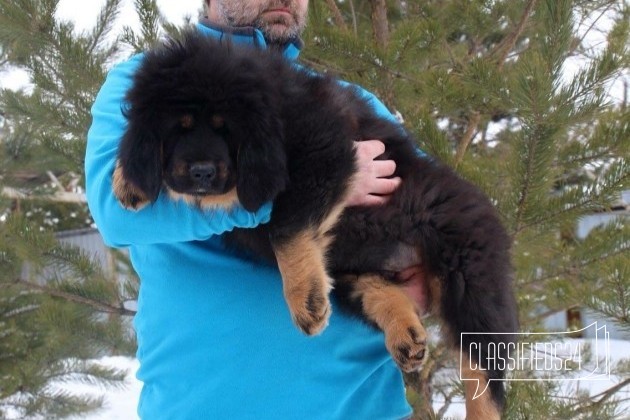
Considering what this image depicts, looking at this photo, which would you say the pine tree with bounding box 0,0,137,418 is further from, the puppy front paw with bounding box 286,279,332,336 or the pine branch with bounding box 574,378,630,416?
the pine branch with bounding box 574,378,630,416

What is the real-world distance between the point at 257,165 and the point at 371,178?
43cm

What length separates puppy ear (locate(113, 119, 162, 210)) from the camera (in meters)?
1.84

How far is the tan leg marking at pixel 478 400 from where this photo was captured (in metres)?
2.26

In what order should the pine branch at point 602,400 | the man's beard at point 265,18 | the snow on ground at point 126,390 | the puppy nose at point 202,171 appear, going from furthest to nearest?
1. the snow on ground at point 126,390
2. the pine branch at point 602,400
3. the man's beard at point 265,18
4. the puppy nose at point 202,171

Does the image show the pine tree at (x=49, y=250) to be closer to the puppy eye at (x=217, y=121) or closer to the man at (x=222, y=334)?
the man at (x=222, y=334)

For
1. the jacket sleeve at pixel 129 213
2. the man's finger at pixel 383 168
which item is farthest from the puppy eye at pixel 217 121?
the man's finger at pixel 383 168

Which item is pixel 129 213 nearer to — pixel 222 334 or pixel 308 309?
pixel 222 334

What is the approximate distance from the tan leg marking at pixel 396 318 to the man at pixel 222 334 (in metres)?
0.08

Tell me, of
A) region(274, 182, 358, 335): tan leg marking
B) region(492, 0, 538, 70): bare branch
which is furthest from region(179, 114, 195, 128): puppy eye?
region(492, 0, 538, 70): bare branch

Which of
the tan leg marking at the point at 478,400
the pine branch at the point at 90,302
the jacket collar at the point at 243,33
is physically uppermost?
the jacket collar at the point at 243,33

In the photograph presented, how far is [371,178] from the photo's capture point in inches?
84.7

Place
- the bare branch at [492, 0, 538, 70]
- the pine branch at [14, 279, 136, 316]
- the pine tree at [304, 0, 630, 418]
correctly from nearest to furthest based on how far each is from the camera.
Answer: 1. the pine tree at [304, 0, 630, 418]
2. the bare branch at [492, 0, 538, 70]
3. the pine branch at [14, 279, 136, 316]

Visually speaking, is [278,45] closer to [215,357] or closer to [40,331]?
[215,357]

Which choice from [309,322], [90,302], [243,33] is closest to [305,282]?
[309,322]
